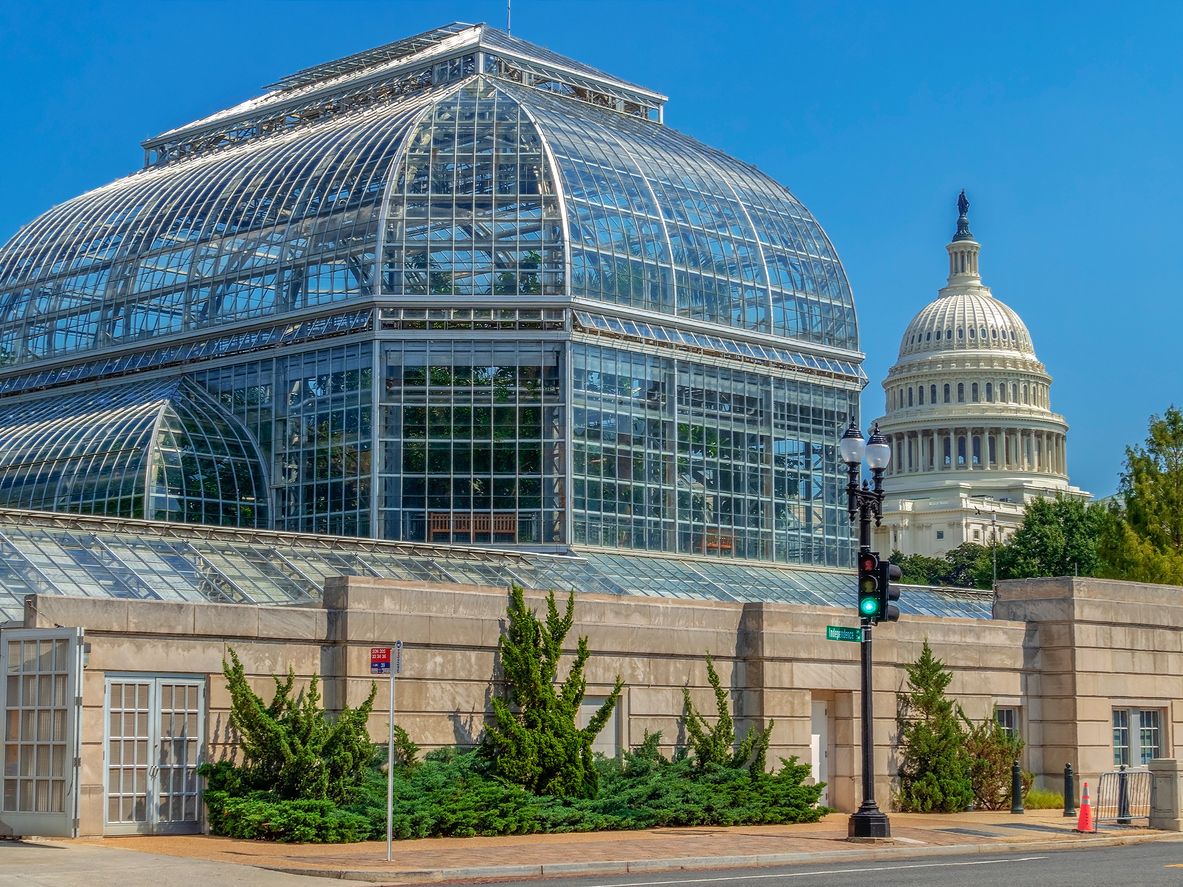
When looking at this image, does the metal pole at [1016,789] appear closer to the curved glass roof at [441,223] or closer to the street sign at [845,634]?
the street sign at [845,634]

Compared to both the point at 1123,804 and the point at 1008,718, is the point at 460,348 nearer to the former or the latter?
the point at 1008,718

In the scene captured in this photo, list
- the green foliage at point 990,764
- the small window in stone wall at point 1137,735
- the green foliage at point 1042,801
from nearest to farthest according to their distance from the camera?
the green foliage at point 990,764, the green foliage at point 1042,801, the small window in stone wall at point 1137,735

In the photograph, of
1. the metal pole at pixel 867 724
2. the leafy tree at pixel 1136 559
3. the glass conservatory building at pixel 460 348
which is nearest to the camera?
the metal pole at pixel 867 724

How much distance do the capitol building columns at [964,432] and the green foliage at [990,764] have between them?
14055cm

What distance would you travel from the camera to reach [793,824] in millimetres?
35938

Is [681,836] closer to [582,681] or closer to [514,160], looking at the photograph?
[582,681]

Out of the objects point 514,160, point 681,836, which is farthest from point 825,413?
point 681,836

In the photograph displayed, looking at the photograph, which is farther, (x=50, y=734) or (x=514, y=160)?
(x=514, y=160)

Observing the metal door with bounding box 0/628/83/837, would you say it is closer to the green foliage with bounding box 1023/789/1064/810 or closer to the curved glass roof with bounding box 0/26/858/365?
the green foliage with bounding box 1023/789/1064/810

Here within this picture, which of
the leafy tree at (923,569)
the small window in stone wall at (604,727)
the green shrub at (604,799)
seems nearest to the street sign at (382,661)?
the green shrub at (604,799)

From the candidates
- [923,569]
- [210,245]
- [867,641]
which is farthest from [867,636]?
[923,569]

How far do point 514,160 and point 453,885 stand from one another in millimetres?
31428

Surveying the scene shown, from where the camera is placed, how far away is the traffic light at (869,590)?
32719mm

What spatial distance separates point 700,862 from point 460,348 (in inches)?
1029
